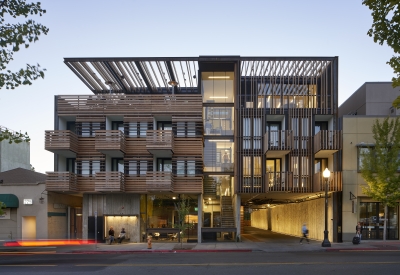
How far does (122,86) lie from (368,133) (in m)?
18.2

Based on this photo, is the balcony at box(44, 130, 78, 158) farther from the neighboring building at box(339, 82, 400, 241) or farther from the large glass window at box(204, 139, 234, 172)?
the neighboring building at box(339, 82, 400, 241)

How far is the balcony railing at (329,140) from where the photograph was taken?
26391 mm

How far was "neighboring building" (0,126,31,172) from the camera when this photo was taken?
44.0m

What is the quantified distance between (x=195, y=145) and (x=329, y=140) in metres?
8.81

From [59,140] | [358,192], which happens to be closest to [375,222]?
[358,192]

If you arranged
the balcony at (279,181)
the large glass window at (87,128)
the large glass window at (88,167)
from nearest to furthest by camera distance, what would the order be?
the balcony at (279,181)
the large glass window at (88,167)
the large glass window at (87,128)

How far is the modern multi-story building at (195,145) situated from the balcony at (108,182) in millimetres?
66

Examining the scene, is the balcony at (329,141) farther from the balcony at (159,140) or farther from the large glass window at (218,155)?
the balcony at (159,140)

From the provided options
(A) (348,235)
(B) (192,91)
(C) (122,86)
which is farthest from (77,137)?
(A) (348,235)

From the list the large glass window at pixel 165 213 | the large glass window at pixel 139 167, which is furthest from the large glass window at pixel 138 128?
the large glass window at pixel 165 213

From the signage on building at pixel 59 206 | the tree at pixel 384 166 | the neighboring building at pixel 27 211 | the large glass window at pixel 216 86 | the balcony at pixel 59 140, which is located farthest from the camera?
the signage on building at pixel 59 206

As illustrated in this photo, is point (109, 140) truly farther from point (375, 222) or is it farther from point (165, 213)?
point (375, 222)

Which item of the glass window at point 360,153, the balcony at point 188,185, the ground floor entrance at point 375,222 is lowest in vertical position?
the ground floor entrance at point 375,222

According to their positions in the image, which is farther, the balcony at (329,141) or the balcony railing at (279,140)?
the balcony railing at (279,140)
